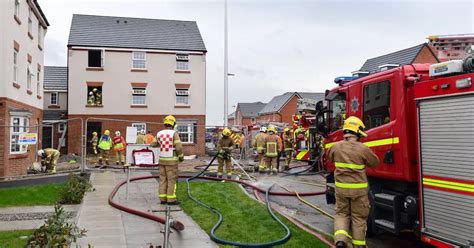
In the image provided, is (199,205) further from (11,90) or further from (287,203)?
(11,90)

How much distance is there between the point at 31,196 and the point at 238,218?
5.26 m

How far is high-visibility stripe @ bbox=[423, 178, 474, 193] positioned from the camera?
4469mm

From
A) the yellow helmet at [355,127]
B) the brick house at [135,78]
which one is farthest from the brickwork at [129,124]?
the yellow helmet at [355,127]

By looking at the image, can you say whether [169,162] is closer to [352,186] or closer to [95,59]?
[352,186]

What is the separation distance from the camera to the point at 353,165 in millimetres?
5590

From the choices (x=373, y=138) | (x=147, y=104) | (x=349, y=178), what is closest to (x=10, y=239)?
(x=349, y=178)

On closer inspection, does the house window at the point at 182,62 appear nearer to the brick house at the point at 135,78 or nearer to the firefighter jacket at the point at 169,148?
the brick house at the point at 135,78

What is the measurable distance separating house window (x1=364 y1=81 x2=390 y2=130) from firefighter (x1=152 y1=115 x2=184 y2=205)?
4118mm

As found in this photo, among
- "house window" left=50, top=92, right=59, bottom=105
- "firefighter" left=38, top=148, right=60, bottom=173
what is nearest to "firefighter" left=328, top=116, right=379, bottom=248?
"firefighter" left=38, top=148, right=60, bottom=173

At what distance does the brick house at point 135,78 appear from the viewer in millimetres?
28438

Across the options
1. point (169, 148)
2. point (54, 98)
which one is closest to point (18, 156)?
point (169, 148)

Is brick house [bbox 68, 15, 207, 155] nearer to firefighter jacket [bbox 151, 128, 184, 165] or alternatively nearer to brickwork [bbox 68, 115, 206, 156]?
brickwork [bbox 68, 115, 206, 156]

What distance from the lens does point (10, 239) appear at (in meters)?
6.31

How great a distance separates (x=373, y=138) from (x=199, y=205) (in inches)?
160
